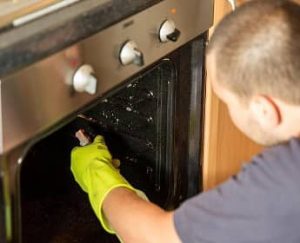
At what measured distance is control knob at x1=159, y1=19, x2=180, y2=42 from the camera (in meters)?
1.35

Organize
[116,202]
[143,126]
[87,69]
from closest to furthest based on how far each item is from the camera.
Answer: [87,69]
[116,202]
[143,126]

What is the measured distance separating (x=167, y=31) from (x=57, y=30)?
289mm

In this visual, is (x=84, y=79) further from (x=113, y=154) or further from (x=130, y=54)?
(x=113, y=154)

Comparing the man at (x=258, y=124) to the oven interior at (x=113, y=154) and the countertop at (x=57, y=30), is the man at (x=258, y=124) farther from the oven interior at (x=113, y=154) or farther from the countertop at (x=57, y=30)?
the oven interior at (x=113, y=154)

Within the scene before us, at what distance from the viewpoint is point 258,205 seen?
1061mm

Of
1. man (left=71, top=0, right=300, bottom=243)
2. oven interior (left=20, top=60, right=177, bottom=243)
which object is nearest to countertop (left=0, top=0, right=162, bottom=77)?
man (left=71, top=0, right=300, bottom=243)

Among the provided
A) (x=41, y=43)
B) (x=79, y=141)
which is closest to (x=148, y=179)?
(x=79, y=141)

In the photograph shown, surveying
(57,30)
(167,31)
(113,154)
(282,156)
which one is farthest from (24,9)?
(113,154)

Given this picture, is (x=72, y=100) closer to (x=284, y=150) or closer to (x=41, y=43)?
(x=41, y=43)

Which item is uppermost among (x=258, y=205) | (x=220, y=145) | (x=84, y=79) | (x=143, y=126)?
(x=84, y=79)

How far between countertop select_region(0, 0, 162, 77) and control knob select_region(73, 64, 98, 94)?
0.05m

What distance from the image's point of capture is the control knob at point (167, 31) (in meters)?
1.35

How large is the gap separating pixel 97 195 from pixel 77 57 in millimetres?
339

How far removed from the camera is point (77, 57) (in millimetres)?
1145
